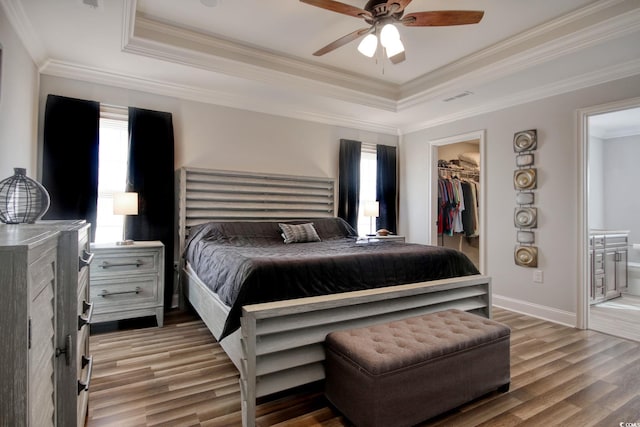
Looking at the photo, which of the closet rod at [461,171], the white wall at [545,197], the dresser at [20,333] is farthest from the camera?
the closet rod at [461,171]

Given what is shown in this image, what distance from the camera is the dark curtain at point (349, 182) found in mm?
4879

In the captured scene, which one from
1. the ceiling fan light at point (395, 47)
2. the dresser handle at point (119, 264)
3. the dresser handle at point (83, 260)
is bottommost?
the dresser handle at point (119, 264)

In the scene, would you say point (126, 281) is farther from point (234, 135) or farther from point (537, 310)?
point (537, 310)

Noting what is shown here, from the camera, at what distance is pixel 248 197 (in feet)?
13.5

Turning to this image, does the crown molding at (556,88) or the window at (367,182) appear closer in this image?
the crown molding at (556,88)

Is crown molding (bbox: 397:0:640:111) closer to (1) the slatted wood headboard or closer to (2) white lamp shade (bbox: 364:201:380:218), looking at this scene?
(2) white lamp shade (bbox: 364:201:380:218)

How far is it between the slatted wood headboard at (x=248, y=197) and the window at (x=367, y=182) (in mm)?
675

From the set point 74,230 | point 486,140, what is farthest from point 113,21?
point 486,140

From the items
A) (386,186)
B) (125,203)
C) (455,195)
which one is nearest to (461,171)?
(455,195)

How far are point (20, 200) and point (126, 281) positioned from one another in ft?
5.08

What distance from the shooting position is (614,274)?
4.44 meters

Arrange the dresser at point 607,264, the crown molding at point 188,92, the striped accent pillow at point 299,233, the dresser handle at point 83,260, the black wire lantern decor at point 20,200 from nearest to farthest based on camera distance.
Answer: the dresser handle at point 83,260 < the black wire lantern decor at point 20,200 < the crown molding at point 188,92 < the striped accent pillow at point 299,233 < the dresser at point 607,264

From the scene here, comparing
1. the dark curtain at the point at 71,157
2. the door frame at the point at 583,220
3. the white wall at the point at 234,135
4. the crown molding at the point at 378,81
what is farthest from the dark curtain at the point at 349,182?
the dark curtain at the point at 71,157

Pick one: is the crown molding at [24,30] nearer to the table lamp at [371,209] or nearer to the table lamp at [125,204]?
the table lamp at [125,204]
